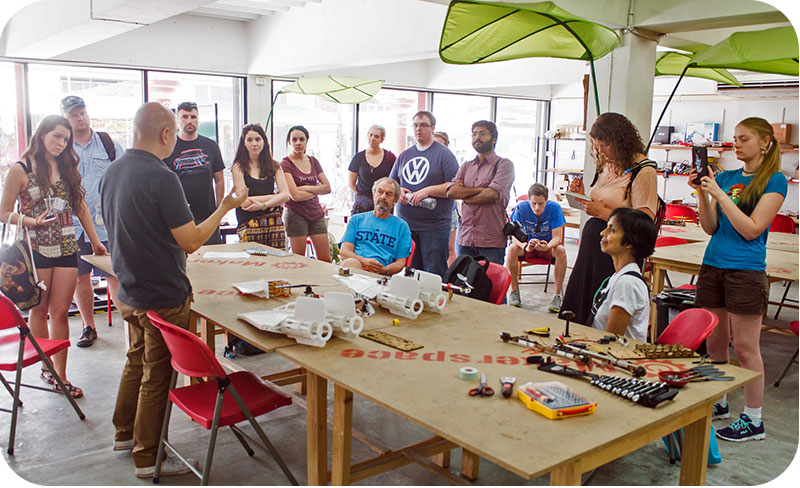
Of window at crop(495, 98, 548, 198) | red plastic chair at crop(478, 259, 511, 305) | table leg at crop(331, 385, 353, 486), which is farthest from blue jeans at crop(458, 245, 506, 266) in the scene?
window at crop(495, 98, 548, 198)

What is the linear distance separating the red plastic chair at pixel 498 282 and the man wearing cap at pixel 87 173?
2773 millimetres

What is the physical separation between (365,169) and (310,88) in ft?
7.03

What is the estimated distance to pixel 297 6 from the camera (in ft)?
23.9

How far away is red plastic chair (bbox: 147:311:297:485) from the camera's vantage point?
2.47 meters

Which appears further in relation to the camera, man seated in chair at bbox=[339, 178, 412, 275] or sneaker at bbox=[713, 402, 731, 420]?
man seated in chair at bbox=[339, 178, 412, 275]

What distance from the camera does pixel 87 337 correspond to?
4863mm

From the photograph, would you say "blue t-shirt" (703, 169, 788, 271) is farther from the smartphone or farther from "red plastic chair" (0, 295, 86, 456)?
"red plastic chair" (0, 295, 86, 456)

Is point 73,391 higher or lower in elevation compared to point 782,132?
lower

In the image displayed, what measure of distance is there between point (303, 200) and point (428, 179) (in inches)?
40.5

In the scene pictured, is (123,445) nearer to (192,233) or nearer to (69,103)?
(192,233)

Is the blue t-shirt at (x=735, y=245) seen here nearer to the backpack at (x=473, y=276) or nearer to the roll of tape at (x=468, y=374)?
the backpack at (x=473, y=276)

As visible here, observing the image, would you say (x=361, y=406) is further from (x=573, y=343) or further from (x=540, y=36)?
(x=540, y=36)

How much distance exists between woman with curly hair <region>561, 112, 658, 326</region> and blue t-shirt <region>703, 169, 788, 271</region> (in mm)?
432

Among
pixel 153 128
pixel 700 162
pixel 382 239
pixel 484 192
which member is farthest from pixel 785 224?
pixel 153 128
